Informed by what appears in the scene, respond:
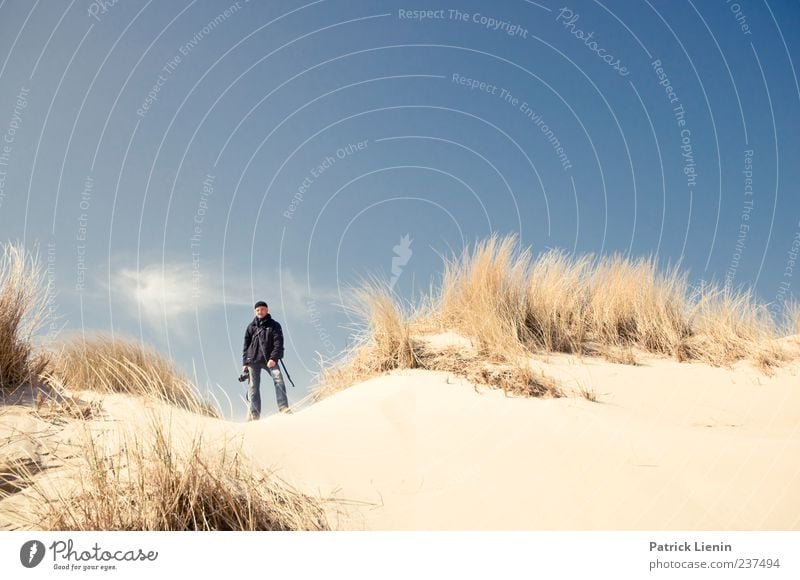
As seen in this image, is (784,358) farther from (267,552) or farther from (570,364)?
(267,552)

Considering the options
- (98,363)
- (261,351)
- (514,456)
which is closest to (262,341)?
(261,351)

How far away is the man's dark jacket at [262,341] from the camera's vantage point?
22.6 ft

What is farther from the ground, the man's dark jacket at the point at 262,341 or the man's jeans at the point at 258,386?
the man's dark jacket at the point at 262,341

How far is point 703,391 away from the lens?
5.60 meters

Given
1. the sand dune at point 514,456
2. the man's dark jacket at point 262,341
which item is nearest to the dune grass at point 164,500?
the sand dune at point 514,456

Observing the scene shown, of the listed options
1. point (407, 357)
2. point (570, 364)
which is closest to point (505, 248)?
point (570, 364)

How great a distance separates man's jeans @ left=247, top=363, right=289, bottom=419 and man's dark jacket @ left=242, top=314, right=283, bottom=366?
105mm

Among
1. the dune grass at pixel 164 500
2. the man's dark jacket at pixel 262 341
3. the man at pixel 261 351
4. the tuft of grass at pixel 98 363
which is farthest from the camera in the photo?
the man's dark jacket at pixel 262 341

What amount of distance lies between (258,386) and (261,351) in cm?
49

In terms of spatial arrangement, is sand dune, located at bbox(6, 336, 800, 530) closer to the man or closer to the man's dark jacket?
the man

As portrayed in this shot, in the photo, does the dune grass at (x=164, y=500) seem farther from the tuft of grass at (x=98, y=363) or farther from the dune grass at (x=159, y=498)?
the tuft of grass at (x=98, y=363)

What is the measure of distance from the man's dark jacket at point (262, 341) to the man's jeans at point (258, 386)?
105 mm

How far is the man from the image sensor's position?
674 cm

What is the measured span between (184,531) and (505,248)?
5.89 metres
